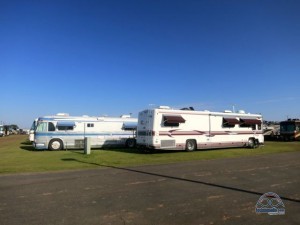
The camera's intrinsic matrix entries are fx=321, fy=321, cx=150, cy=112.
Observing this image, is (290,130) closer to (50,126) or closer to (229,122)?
(229,122)

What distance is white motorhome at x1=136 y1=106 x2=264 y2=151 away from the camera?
23.0 meters

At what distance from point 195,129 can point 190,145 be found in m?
1.31

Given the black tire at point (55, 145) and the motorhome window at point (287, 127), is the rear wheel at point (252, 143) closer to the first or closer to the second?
the motorhome window at point (287, 127)

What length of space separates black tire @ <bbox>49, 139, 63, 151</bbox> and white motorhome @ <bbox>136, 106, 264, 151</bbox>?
22.4ft

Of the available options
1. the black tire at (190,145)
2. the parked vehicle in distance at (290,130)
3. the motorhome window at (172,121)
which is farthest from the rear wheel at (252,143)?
the parked vehicle in distance at (290,130)

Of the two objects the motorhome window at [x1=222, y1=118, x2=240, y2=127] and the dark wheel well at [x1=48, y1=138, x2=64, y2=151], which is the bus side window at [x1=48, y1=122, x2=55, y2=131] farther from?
the motorhome window at [x1=222, y1=118, x2=240, y2=127]

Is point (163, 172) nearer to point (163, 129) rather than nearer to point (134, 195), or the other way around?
point (134, 195)

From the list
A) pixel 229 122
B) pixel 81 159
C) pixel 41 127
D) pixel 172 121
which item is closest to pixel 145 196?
pixel 81 159

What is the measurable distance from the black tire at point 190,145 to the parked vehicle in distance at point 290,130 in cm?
2298

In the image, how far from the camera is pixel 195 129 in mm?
24969

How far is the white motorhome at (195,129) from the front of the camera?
75.6 feet

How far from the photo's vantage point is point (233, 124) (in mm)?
27250

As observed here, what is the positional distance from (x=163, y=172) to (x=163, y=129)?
32.1ft

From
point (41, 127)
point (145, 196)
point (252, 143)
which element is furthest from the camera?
point (252, 143)
